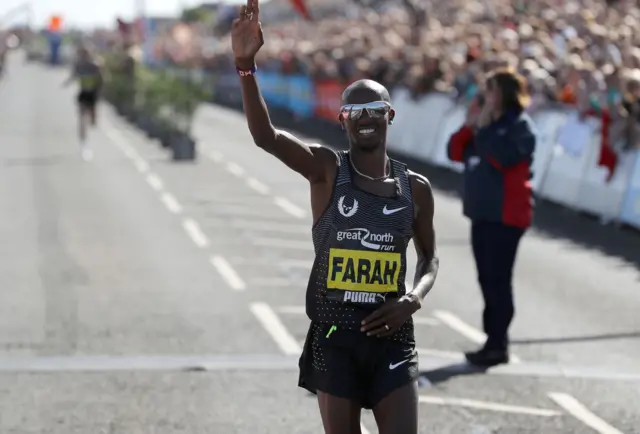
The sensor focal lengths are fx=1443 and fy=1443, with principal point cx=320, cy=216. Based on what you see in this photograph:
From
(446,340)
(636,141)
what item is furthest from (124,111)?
(446,340)

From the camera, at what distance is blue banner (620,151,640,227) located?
55.7ft

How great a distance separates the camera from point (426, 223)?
602 cm

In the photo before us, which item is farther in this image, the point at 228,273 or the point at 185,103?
the point at 185,103

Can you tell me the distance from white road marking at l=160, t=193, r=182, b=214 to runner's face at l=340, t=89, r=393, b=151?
13872 millimetres

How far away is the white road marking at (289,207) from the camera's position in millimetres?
19828

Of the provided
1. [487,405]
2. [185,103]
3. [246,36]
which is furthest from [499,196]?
[185,103]

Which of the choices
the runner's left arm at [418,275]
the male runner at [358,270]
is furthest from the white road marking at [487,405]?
the male runner at [358,270]

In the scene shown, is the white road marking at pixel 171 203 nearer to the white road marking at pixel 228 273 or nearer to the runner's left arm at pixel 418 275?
the white road marking at pixel 228 273

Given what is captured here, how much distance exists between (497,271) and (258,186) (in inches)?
550

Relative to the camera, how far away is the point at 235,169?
2684cm

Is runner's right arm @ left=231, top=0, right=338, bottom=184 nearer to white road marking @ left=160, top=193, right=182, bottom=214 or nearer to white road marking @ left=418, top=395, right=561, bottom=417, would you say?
white road marking @ left=418, top=395, right=561, bottom=417

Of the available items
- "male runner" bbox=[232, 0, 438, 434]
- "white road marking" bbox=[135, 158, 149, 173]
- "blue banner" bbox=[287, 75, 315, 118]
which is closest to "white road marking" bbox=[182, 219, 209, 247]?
"white road marking" bbox=[135, 158, 149, 173]

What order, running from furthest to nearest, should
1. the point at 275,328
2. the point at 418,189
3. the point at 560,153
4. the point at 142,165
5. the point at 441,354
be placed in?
the point at 142,165
the point at 560,153
the point at 275,328
the point at 441,354
the point at 418,189

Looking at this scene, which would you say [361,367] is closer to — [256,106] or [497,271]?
[256,106]
